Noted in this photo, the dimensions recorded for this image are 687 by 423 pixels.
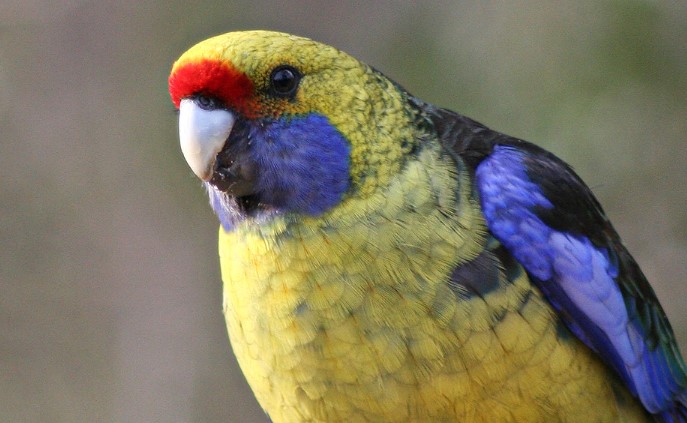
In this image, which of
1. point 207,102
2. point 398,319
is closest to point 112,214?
point 207,102

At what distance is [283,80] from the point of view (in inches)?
81.1

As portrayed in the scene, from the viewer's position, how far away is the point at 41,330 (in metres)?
5.23

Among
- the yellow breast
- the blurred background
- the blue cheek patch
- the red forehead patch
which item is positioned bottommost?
the blurred background

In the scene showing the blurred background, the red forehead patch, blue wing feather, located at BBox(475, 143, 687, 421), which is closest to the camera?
the red forehead patch

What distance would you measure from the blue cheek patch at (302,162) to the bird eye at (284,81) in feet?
0.21

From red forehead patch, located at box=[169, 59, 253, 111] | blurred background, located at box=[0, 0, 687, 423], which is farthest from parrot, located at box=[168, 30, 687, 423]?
blurred background, located at box=[0, 0, 687, 423]

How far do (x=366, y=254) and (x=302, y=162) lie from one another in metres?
0.27

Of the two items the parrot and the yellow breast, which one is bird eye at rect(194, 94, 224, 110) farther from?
the yellow breast

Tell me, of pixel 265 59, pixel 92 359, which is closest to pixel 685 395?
pixel 265 59

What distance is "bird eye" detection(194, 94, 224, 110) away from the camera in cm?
203

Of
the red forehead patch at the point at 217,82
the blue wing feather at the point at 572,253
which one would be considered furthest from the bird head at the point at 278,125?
the blue wing feather at the point at 572,253

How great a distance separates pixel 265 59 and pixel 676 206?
9.71 ft

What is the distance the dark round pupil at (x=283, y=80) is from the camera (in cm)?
205

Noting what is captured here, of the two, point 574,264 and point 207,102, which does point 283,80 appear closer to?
point 207,102
